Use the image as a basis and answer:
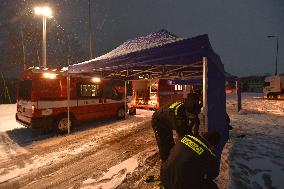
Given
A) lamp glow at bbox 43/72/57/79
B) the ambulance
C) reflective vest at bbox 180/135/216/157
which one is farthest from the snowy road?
reflective vest at bbox 180/135/216/157

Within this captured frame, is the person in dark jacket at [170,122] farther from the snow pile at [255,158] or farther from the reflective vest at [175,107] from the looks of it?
the snow pile at [255,158]

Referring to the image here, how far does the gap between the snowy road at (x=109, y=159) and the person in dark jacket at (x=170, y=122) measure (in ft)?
3.02

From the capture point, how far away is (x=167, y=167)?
2.22 m

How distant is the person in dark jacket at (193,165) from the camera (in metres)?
1.99

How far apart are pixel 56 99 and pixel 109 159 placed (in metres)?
3.76

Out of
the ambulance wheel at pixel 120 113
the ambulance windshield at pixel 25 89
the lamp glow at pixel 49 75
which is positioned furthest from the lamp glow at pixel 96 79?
the ambulance windshield at pixel 25 89

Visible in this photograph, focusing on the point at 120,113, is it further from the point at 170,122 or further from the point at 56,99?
the point at 170,122

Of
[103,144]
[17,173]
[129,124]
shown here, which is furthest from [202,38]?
[129,124]

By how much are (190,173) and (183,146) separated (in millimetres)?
247

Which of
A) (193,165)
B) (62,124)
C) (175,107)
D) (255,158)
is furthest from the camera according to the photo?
(62,124)

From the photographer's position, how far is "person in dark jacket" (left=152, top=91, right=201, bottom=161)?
12.6 ft

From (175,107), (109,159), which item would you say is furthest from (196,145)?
(109,159)

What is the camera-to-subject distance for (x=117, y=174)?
4.84 metres

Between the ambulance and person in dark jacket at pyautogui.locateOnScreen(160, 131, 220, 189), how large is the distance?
6831 millimetres
